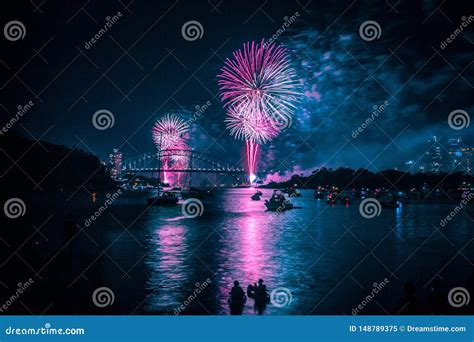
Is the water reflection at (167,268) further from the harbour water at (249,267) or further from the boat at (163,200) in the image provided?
the boat at (163,200)

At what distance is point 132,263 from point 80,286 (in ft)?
21.0

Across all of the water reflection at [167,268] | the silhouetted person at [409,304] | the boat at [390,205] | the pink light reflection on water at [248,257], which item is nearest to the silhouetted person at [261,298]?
the pink light reflection on water at [248,257]

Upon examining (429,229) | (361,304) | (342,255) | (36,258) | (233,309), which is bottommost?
(36,258)

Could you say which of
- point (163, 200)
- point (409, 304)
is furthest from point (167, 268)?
point (163, 200)

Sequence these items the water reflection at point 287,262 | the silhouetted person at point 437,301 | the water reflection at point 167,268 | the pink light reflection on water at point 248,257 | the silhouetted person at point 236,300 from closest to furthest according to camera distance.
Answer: the silhouetted person at point 437,301 < the silhouetted person at point 236,300 < the water reflection at point 167,268 < the water reflection at point 287,262 < the pink light reflection on water at point 248,257

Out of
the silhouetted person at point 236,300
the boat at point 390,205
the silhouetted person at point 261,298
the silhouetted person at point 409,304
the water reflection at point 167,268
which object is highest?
the boat at point 390,205

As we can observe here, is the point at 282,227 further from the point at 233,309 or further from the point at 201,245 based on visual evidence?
the point at 233,309

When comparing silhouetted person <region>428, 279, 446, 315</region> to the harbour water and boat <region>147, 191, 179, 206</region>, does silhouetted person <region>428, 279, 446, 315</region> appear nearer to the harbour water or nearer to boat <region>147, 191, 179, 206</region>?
the harbour water

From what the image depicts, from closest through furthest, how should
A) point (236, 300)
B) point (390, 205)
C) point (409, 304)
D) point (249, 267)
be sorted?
point (409, 304) → point (236, 300) → point (249, 267) → point (390, 205)

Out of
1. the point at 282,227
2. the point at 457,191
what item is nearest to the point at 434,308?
the point at 282,227

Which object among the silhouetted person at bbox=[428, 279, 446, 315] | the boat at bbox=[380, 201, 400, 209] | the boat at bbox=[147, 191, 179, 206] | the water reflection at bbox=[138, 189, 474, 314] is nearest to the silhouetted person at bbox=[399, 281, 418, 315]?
the silhouetted person at bbox=[428, 279, 446, 315]

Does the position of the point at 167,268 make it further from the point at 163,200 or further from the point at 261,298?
the point at 163,200

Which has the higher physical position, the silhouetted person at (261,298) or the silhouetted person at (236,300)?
the silhouetted person at (261,298)

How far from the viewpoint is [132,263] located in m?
16.9
